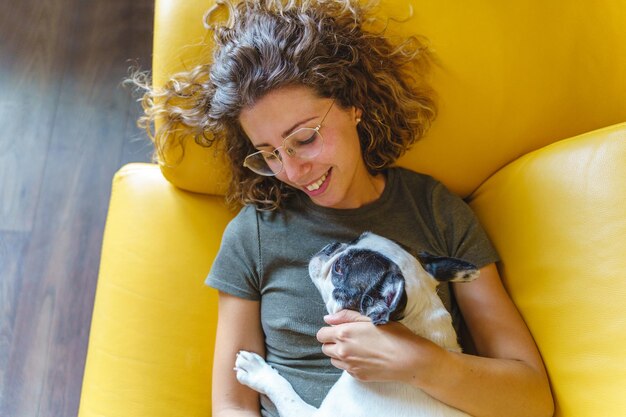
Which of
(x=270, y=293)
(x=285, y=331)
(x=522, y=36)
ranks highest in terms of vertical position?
(x=522, y=36)

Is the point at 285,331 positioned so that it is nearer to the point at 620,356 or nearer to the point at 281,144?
the point at 281,144

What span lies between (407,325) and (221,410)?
0.56 m

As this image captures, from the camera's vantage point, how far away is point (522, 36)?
1619 millimetres

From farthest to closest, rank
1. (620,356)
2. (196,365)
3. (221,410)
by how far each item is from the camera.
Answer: (196,365) < (221,410) < (620,356)

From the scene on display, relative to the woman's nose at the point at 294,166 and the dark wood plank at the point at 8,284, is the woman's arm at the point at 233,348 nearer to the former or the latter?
the woman's nose at the point at 294,166

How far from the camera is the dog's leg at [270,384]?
1.49 meters

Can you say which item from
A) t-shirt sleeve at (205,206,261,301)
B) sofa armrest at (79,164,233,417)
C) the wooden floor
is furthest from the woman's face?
the wooden floor

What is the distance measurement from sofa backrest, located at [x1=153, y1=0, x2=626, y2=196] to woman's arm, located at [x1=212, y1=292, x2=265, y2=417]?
0.41 meters

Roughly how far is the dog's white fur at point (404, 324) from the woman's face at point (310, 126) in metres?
0.16

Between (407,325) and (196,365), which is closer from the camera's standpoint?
(407,325)

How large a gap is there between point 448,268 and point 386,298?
225mm

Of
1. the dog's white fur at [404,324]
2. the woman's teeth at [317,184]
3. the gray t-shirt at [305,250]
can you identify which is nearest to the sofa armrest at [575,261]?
the gray t-shirt at [305,250]

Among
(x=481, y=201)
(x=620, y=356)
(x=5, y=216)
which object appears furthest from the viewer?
(x=5, y=216)

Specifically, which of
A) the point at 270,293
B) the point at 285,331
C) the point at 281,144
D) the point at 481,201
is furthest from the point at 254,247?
the point at 481,201
